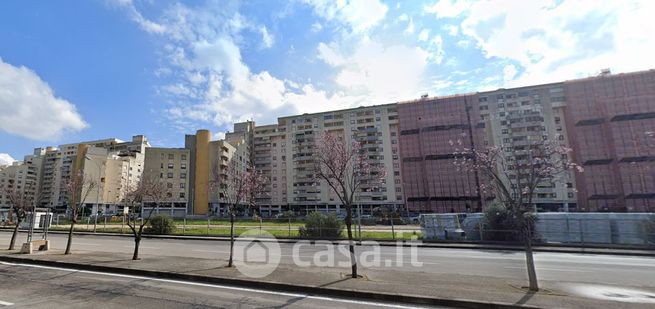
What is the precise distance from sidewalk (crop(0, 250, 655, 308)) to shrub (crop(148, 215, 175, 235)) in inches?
590

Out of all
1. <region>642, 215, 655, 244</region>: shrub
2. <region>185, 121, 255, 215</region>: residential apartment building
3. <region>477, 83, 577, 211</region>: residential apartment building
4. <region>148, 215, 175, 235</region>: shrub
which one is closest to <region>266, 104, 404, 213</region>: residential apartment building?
<region>185, 121, 255, 215</region>: residential apartment building

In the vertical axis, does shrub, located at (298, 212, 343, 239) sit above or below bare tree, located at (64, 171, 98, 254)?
below

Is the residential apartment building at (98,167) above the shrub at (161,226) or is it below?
above

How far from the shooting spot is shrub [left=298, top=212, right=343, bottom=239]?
2261 cm

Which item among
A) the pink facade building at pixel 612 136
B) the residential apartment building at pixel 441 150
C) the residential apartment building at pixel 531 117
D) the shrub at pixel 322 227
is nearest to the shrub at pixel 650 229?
the shrub at pixel 322 227

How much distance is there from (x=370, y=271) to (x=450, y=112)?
2985 inches

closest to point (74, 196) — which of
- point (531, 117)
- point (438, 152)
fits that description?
point (438, 152)

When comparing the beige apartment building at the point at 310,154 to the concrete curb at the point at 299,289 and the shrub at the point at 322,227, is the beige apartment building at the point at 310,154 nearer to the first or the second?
the shrub at the point at 322,227

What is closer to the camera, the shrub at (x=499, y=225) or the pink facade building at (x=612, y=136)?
the shrub at (x=499, y=225)

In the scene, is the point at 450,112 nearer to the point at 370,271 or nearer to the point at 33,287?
the point at 370,271

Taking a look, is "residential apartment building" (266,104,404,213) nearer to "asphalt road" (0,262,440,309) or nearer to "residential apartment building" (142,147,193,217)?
"residential apartment building" (142,147,193,217)

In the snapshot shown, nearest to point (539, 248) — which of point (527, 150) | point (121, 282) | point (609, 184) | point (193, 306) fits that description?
point (527, 150)

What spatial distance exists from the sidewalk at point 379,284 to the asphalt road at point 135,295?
365 mm

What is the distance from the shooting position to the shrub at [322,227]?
22.6 m
